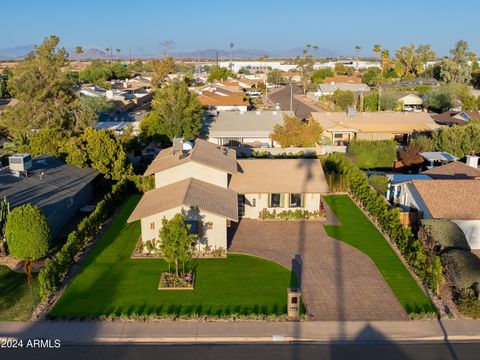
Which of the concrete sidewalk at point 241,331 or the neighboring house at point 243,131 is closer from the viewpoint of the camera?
the concrete sidewalk at point 241,331

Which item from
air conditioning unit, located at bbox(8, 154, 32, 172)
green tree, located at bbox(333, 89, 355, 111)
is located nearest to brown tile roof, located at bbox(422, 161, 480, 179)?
air conditioning unit, located at bbox(8, 154, 32, 172)

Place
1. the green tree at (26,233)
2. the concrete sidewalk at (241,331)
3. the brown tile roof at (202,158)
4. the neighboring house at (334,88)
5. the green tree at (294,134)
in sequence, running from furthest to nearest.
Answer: the neighboring house at (334,88), the green tree at (294,134), the brown tile roof at (202,158), the green tree at (26,233), the concrete sidewalk at (241,331)

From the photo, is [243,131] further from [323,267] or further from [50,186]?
[323,267]

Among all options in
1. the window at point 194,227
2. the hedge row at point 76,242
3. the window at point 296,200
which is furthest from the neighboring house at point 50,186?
the window at point 296,200

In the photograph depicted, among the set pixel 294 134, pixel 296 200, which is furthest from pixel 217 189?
pixel 294 134

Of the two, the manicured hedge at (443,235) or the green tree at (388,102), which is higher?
the green tree at (388,102)

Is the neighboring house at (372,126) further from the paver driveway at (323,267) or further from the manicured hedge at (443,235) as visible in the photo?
the manicured hedge at (443,235)

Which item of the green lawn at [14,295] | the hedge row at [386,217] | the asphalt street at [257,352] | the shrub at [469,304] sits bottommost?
the asphalt street at [257,352]

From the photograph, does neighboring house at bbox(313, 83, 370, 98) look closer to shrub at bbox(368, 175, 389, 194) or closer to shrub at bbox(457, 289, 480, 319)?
shrub at bbox(368, 175, 389, 194)
